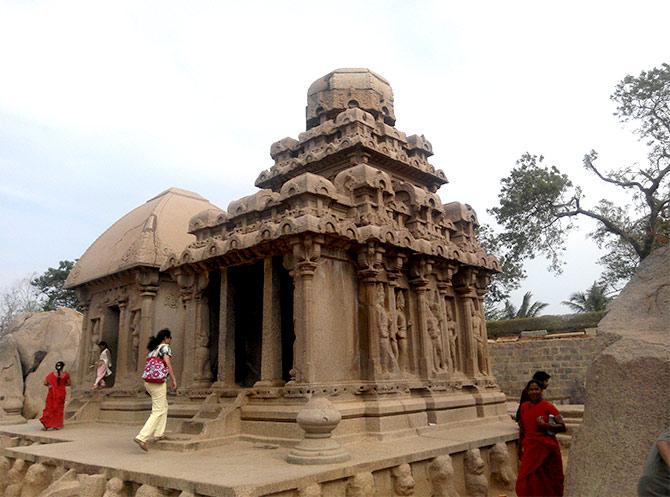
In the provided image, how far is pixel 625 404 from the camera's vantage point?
3.74m

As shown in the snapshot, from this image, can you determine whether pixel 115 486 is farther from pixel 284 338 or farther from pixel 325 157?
pixel 325 157

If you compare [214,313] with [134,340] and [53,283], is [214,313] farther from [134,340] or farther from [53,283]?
[53,283]

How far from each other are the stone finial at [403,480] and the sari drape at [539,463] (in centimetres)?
122

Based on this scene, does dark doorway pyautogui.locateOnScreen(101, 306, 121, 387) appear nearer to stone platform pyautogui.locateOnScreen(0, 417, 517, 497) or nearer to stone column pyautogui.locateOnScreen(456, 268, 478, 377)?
stone platform pyautogui.locateOnScreen(0, 417, 517, 497)

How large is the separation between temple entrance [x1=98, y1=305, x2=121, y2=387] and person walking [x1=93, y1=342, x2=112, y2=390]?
41 centimetres

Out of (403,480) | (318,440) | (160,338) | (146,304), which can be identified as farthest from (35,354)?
(403,480)

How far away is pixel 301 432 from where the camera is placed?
701 centimetres

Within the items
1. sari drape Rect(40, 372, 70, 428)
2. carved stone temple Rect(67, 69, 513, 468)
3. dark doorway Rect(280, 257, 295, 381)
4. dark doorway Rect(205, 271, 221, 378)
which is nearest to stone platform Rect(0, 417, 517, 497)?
carved stone temple Rect(67, 69, 513, 468)

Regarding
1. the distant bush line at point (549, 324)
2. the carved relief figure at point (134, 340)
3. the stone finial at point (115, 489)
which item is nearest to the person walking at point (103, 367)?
the carved relief figure at point (134, 340)

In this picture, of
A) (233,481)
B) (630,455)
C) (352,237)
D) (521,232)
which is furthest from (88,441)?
(521,232)

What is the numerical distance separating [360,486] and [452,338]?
549cm

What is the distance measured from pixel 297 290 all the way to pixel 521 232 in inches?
716

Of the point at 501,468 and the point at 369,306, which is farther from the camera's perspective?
the point at 369,306

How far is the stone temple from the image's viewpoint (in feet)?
25.4
